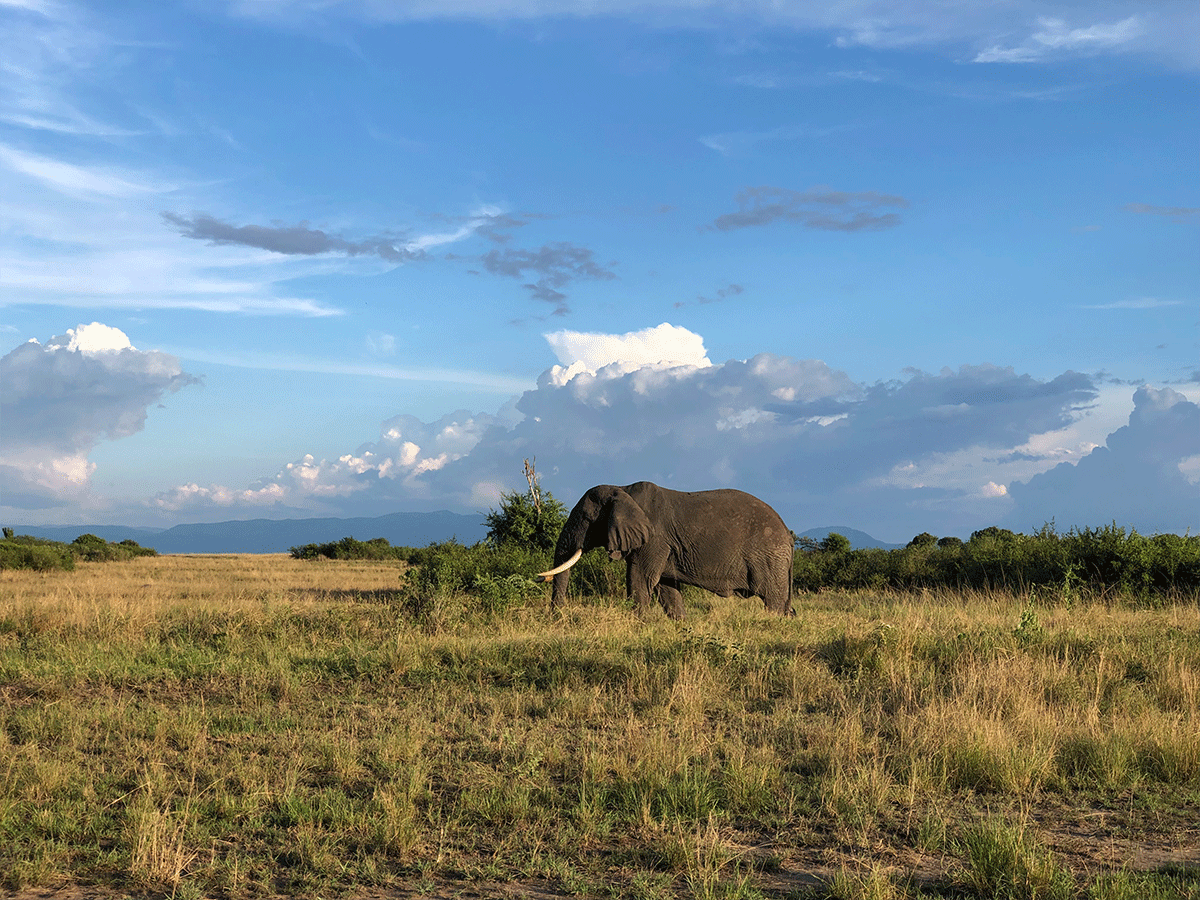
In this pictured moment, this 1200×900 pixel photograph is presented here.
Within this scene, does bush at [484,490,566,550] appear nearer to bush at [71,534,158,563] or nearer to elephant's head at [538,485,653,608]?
elephant's head at [538,485,653,608]

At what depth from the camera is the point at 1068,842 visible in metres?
6.07

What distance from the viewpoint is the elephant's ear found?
54.3ft

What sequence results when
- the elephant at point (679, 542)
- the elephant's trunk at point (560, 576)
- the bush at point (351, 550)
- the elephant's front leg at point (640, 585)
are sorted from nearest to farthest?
the elephant's trunk at point (560, 576) < the elephant at point (679, 542) < the elephant's front leg at point (640, 585) < the bush at point (351, 550)

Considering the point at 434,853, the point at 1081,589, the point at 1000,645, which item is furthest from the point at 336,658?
the point at 1081,589

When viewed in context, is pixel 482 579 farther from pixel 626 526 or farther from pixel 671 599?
pixel 671 599

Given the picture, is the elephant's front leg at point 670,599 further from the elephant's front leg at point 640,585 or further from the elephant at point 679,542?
the elephant's front leg at point 640,585

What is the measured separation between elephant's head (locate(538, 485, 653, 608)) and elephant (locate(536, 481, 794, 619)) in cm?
2

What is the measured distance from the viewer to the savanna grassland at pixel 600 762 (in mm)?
5473

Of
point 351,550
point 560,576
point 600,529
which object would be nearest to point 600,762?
point 560,576

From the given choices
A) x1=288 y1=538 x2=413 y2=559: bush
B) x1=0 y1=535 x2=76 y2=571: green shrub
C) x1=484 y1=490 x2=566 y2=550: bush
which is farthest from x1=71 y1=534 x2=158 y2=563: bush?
x1=484 y1=490 x2=566 y2=550: bush

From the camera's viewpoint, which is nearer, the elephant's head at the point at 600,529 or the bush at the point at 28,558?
the elephant's head at the point at 600,529

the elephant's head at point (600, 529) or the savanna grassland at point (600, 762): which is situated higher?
the elephant's head at point (600, 529)

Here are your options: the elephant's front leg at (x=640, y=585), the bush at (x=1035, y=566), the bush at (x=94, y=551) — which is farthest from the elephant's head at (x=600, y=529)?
the bush at (x=94, y=551)

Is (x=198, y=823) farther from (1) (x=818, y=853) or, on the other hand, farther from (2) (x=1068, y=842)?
(2) (x=1068, y=842)
